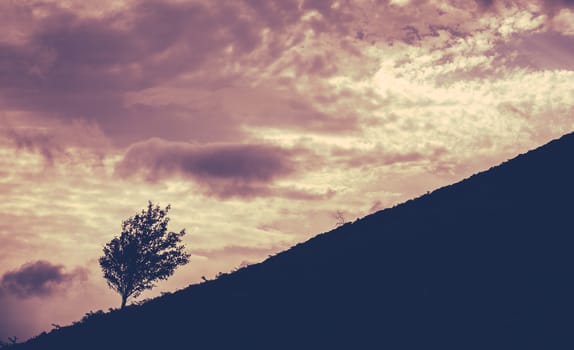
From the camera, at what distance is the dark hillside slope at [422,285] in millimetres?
8781

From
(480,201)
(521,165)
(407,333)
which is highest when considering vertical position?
(521,165)

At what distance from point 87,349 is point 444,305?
13026 millimetres

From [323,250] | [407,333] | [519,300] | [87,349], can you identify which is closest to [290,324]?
[407,333]

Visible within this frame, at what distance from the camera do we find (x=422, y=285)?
11.0 m

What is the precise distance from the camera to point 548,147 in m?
17.2

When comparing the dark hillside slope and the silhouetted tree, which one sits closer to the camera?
the dark hillside slope

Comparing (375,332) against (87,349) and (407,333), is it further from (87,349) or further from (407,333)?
(87,349)

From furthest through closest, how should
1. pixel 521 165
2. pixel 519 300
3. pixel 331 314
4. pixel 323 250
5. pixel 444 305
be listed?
pixel 323 250 < pixel 521 165 < pixel 331 314 < pixel 444 305 < pixel 519 300

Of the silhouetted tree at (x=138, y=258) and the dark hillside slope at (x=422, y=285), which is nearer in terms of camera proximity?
the dark hillside slope at (x=422, y=285)

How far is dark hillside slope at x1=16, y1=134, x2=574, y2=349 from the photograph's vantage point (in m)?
8.78

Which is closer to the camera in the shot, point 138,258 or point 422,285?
point 422,285

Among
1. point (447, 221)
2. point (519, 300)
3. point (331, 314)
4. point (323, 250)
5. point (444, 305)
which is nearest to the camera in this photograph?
point (519, 300)

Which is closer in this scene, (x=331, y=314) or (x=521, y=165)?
(x=331, y=314)

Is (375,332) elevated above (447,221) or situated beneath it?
situated beneath
